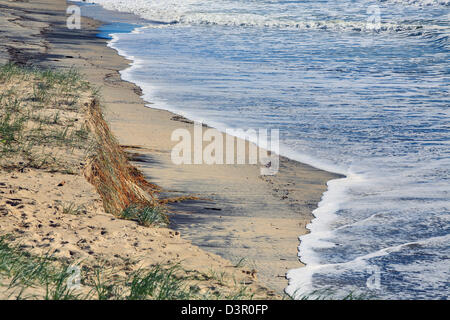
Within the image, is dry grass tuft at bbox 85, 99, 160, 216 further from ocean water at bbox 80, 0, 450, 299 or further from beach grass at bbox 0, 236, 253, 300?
ocean water at bbox 80, 0, 450, 299

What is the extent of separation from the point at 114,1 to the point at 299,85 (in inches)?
1195

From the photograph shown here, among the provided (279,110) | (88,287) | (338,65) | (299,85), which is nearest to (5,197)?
(88,287)

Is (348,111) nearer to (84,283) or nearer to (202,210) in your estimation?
(202,210)

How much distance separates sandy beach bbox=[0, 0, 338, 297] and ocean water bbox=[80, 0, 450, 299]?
0.74 feet

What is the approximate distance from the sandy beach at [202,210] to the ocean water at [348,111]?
0.23m

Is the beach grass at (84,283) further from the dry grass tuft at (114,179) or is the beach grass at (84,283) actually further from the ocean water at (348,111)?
the dry grass tuft at (114,179)

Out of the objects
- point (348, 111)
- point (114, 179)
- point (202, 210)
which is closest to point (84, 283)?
point (114, 179)

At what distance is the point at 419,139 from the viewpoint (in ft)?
27.4

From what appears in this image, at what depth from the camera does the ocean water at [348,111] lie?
4.71m

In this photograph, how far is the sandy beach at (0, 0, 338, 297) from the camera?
4.06 m

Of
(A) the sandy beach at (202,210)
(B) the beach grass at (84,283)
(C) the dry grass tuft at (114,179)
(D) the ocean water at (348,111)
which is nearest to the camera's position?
(B) the beach grass at (84,283)

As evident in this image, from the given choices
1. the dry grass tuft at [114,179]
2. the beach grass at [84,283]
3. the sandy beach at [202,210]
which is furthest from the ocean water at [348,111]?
the dry grass tuft at [114,179]

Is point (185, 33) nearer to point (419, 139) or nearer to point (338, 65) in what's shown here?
point (338, 65)

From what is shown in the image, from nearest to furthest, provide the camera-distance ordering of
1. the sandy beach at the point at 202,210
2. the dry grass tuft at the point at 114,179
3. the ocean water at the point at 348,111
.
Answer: the sandy beach at the point at 202,210 → the ocean water at the point at 348,111 → the dry grass tuft at the point at 114,179
